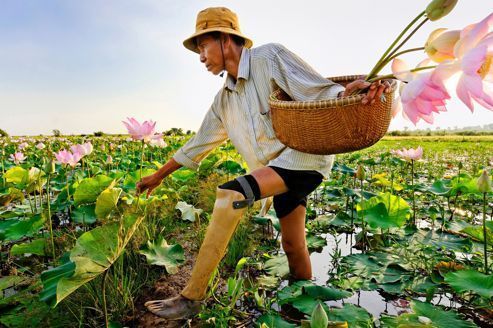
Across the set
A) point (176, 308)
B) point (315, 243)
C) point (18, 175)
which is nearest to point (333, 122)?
point (176, 308)

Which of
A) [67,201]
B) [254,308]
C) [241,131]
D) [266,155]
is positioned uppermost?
[241,131]

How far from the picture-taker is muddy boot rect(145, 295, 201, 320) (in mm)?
1465

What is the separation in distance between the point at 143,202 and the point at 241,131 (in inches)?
32.9

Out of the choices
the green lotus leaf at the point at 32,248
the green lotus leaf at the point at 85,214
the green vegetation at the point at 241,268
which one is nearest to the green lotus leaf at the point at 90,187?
the green vegetation at the point at 241,268

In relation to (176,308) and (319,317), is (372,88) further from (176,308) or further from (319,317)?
(176,308)

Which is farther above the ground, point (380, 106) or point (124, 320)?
point (380, 106)

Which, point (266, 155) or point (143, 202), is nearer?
point (266, 155)

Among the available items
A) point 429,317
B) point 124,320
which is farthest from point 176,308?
point 429,317

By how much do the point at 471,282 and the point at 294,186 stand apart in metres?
0.82

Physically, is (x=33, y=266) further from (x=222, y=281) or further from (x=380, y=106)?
(x=380, y=106)

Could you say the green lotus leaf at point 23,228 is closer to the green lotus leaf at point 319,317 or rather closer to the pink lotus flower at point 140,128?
the pink lotus flower at point 140,128

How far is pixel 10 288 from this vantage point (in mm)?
1855

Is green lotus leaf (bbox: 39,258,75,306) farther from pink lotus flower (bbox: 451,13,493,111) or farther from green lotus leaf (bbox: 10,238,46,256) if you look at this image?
pink lotus flower (bbox: 451,13,493,111)

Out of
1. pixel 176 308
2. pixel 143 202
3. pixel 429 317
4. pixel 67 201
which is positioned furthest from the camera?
pixel 67 201
